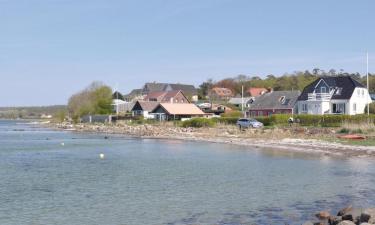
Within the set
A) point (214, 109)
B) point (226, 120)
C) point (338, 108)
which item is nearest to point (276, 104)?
point (338, 108)

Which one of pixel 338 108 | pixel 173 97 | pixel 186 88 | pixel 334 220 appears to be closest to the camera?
pixel 334 220

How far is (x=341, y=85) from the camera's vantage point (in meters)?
75.9

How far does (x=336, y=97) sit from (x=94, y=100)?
61144 mm

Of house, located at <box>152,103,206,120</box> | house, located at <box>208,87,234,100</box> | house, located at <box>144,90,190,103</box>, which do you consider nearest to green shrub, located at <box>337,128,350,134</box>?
house, located at <box>152,103,206,120</box>

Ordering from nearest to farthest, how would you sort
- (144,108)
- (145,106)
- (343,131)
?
(343,131), (144,108), (145,106)

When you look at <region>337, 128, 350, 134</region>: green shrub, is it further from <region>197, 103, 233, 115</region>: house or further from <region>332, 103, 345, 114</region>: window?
<region>197, 103, 233, 115</region>: house

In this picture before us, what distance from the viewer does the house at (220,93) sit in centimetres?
14501

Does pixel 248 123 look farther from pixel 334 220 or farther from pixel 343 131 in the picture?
pixel 334 220

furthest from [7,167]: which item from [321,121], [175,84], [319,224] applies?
Result: [175,84]

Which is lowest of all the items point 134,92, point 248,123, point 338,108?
point 248,123

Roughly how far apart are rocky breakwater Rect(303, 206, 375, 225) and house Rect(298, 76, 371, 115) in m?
58.8

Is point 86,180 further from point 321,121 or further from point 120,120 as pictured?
point 120,120

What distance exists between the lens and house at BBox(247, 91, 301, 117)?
269 ft

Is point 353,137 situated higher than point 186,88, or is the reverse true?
point 186,88
